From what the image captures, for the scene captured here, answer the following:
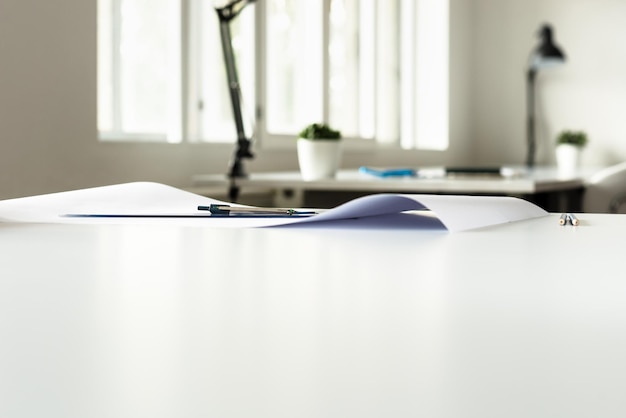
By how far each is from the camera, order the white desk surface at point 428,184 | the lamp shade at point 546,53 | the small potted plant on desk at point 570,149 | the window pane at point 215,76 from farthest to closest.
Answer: the lamp shade at point 546,53 < the small potted plant on desk at point 570,149 < the window pane at point 215,76 < the white desk surface at point 428,184

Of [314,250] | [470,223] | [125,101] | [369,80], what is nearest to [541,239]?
[470,223]

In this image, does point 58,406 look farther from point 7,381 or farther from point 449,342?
point 449,342

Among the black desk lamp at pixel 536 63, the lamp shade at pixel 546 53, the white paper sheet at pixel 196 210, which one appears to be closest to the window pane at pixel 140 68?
the white paper sheet at pixel 196 210

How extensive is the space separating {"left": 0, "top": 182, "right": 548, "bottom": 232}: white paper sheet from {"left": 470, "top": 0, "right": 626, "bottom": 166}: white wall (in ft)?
18.0

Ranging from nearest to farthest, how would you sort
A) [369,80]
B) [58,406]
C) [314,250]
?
[58,406]
[314,250]
[369,80]

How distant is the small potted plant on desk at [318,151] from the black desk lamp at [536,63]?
125 inches

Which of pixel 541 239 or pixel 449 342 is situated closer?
pixel 449 342

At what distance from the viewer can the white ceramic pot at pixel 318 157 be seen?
2.70 metres

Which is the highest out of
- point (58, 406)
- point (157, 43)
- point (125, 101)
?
point (157, 43)

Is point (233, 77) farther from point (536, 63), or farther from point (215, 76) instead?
point (536, 63)

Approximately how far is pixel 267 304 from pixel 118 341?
0.10 m

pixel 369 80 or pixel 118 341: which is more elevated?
pixel 369 80

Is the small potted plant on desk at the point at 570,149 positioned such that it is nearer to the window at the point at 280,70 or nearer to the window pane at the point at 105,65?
the window at the point at 280,70

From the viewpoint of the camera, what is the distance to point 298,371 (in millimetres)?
298
